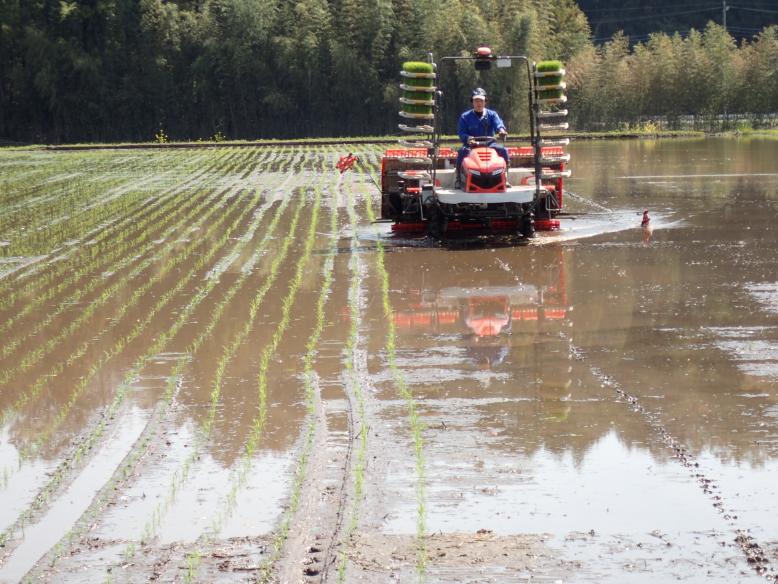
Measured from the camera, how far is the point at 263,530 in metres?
5.57

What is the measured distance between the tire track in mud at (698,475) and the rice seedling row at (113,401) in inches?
114

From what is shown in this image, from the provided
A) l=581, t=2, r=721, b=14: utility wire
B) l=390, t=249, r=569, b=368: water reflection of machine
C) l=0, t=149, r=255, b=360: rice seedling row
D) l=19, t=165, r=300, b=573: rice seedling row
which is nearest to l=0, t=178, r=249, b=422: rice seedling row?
l=0, t=149, r=255, b=360: rice seedling row

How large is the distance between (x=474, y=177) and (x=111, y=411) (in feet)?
25.2

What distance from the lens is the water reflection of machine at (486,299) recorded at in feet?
31.8

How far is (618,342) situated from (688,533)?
12.8 feet

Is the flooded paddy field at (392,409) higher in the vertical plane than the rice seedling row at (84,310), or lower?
lower

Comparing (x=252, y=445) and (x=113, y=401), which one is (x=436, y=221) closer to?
(x=113, y=401)

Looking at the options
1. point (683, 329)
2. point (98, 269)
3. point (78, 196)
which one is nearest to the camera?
point (683, 329)

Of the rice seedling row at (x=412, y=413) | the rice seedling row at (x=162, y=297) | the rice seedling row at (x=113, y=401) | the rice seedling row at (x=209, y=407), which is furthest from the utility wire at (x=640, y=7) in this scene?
the rice seedling row at (x=412, y=413)

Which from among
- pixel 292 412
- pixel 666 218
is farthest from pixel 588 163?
pixel 292 412

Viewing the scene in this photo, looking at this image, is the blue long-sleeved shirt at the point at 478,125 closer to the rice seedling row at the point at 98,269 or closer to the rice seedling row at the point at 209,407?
the rice seedling row at the point at 209,407

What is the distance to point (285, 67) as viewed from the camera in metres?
57.0

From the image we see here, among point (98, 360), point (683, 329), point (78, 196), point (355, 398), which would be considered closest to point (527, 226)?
point (683, 329)

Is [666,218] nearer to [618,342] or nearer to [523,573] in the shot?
[618,342]
